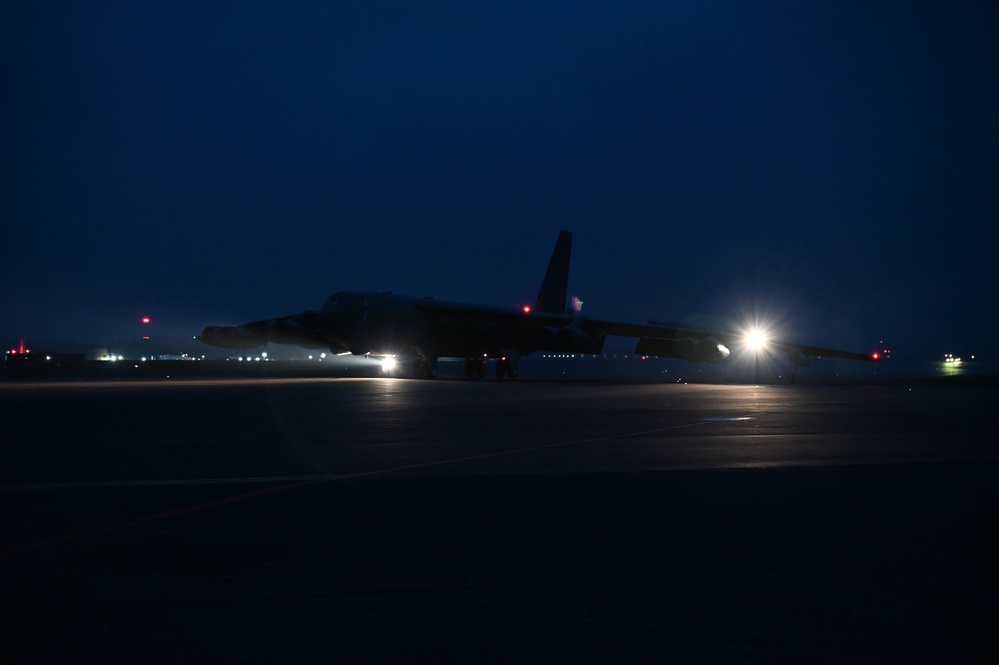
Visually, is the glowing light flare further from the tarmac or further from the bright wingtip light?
the tarmac

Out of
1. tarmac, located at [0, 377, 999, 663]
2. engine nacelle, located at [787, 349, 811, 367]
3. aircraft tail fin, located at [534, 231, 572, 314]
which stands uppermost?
aircraft tail fin, located at [534, 231, 572, 314]

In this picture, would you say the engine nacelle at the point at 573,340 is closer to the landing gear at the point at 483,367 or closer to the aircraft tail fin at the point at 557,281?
the landing gear at the point at 483,367

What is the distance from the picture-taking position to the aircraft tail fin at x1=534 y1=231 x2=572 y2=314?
45469 mm

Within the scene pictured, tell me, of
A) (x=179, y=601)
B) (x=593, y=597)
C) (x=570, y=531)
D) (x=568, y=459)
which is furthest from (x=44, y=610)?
(x=568, y=459)

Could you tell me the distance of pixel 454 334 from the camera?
39.0 meters

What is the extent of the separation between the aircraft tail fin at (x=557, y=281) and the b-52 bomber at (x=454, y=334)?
5.03 meters

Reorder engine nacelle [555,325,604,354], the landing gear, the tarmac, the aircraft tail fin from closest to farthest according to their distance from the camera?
the tarmac → engine nacelle [555,325,604,354] → the landing gear → the aircraft tail fin

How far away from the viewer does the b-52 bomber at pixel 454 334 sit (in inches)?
1389

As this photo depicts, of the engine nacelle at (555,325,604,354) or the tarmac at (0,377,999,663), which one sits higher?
the engine nacelle at (555,325,604,354)

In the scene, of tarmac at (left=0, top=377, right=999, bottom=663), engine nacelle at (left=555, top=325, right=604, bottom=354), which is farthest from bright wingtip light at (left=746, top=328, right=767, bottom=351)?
tarmac at (left=0, top=377, right=999, bottom=663)

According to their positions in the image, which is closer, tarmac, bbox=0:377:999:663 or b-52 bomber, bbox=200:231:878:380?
tarmac, bbox=0:377:999:663

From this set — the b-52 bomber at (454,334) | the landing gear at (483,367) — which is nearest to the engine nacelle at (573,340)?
the b-52 bomber at (454,334)

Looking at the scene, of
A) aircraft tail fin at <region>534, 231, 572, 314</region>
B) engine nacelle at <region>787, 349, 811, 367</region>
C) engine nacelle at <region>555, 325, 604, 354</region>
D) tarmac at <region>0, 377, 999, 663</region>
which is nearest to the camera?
tarmac at <region>0, 377, 999, 663</region>

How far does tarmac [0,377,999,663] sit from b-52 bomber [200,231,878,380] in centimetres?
2327
